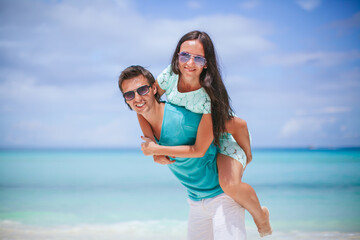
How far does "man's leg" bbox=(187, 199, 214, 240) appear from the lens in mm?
2955

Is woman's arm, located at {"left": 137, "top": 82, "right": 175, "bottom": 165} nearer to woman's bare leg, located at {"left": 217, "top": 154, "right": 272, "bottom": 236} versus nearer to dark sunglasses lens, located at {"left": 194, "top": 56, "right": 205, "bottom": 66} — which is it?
woman's bare leg, located at {"left": 217, "top": 154, "right": 272, "bottom": 236}

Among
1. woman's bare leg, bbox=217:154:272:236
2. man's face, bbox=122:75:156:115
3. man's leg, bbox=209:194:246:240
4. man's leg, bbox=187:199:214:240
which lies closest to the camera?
man's leg, bbox=209:194:246:240

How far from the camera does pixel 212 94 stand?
266 cm

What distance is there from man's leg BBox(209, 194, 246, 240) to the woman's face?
1035 mm

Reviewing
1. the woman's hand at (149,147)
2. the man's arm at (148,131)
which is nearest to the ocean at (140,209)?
the man's arm at (148,131)

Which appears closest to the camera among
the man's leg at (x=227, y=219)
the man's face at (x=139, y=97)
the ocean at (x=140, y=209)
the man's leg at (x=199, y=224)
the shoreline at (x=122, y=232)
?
the man's leg at (x=227, y=219)

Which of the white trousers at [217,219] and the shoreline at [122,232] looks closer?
the white trousers at [217,219]

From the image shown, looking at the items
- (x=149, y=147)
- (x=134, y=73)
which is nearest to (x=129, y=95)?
(x=134, y=73)

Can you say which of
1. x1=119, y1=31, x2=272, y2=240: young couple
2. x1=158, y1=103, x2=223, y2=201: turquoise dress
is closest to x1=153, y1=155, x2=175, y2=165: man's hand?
x1=119, y1=31, x2=272, y2=240: young couple

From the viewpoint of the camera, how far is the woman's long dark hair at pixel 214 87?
263 cm

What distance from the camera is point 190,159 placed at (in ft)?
9.06

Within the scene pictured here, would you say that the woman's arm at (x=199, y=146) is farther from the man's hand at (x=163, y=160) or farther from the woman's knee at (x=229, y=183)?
the woman's knee at (x=229, y=183)

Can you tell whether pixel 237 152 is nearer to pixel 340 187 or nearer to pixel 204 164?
pixel 204 164

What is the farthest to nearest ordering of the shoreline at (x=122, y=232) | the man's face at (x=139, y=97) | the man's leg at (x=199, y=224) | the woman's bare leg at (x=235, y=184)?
1. the shoreline at (x=122, y=232)
2. the man's leg at (x=199, y=224)
3. the man's face at (x=139, y=97)
4. the woman's bare leg at (x=235, y=184)
